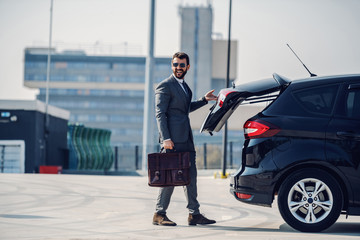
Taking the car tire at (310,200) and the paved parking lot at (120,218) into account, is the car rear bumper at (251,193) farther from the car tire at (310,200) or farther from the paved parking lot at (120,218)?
the paved parking lot at (120,218)

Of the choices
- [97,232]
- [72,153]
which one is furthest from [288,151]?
[72,153]

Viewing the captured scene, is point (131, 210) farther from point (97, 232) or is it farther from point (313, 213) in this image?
point (313, 213)

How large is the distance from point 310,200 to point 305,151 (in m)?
0.52

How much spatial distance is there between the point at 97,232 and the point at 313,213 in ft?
7.63

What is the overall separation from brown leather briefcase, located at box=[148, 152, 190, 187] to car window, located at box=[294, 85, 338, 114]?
1412mm

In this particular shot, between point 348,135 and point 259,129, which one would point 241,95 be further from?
point 348,135

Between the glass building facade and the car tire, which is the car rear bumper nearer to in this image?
the car tire

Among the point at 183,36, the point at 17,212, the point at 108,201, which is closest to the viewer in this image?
the point at 17,212

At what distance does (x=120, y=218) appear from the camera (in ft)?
29.6

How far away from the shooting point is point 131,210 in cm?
1014

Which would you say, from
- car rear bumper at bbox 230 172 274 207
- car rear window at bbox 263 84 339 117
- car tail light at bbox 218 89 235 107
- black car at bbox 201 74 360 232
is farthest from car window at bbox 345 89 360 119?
car tail light at bbox 218 89 235 107

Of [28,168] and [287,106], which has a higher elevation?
[287,106]

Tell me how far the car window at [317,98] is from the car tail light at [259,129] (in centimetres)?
43

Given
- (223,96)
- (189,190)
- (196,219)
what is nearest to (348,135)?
(223,96)
